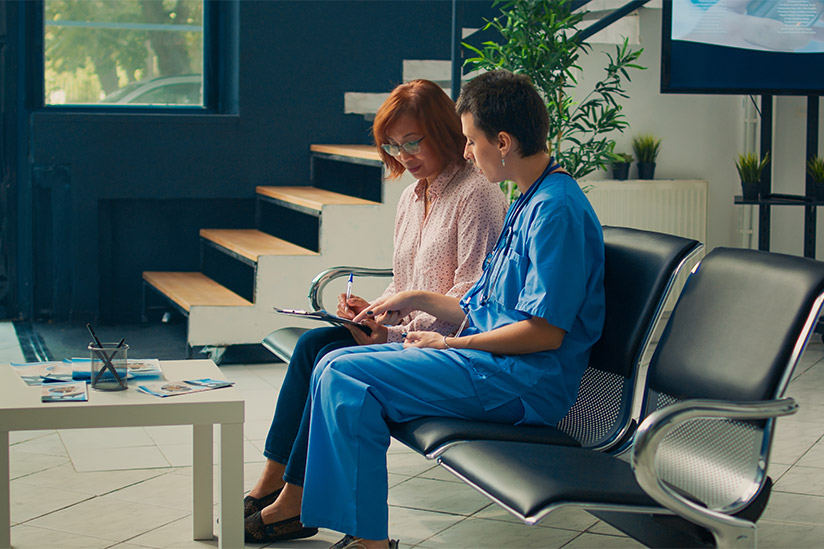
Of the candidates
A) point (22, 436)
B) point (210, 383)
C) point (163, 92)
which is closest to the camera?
point (210, 383)

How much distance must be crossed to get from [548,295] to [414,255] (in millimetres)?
743

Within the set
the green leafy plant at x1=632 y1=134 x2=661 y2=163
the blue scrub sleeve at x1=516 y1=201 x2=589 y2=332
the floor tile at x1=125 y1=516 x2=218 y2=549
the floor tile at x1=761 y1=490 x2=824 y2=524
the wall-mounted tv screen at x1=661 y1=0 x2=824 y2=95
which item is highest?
the wall-mounted tv screen at x1=661 y1=0 x2=824 y2=95

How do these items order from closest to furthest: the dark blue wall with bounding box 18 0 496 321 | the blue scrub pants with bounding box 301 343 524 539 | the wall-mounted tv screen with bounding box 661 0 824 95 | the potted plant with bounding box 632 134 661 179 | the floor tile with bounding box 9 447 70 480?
the blue scrub pants with bounding box 301 343 524 539
the floor tile with bounding box 9 447 70 480
the wall-mounted tv screen with bounding box 661 0 824 95
the dark blue wall with bounding box 18 0 496 321
the potted plant with bounding box 632 134 661 179

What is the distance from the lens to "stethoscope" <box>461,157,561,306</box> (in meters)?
2.23

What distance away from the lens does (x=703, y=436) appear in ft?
6.32

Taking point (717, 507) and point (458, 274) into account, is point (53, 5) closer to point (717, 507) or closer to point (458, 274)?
point (458, 274)

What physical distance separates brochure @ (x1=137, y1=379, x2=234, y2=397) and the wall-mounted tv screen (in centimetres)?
309

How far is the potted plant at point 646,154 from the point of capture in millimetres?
5320

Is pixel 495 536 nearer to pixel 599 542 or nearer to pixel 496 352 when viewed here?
pixel 599 542

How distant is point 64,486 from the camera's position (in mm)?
2789

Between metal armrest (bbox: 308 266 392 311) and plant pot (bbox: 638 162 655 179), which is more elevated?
plant pot (bbox: 638 162 655 179)

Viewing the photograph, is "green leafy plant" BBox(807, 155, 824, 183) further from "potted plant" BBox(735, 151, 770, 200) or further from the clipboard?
the clipboard

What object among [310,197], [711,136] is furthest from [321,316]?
[711,136]

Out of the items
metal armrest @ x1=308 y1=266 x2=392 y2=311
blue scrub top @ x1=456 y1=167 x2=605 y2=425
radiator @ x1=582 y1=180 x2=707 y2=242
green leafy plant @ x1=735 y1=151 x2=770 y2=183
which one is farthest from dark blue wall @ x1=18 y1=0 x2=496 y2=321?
blue scrub top @ x1=456 y1=167 x2=605 y2=425
